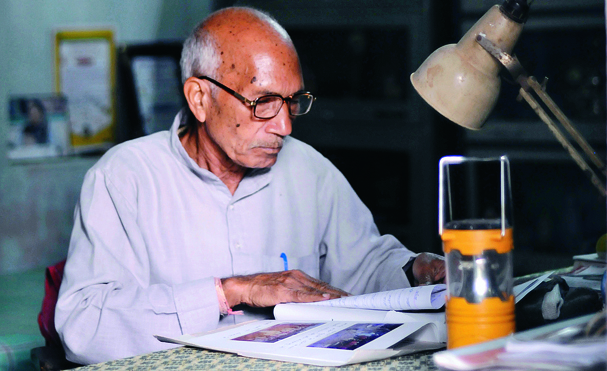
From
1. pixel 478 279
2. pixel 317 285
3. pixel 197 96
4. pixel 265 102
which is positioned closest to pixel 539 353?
pixel 478 279

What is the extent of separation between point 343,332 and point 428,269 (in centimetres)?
39

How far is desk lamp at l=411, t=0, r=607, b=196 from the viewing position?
3.23 feet

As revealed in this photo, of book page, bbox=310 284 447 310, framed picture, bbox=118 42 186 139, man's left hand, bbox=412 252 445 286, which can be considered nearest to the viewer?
book page, bbox=310 284 447 310

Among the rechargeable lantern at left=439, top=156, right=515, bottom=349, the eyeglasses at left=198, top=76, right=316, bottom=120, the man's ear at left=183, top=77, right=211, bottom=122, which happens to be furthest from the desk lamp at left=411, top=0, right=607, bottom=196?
the man's ear at left=183, top=77, right=211, bottom=122

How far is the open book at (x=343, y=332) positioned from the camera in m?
0.93

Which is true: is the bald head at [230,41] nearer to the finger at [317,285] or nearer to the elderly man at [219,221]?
the elderly man at [219,221]

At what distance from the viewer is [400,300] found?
1102 millimetres

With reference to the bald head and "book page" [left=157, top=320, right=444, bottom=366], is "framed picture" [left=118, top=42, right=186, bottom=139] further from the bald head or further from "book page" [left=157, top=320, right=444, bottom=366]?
"book page" [left=157, top=320, right=444, bottom=366]

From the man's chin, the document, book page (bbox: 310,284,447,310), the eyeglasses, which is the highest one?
the eyeglasses

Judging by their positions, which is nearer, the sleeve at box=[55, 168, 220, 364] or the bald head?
the sleeve at box=[55, 168, 220, 364]

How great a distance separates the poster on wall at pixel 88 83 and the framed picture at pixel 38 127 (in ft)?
0.14

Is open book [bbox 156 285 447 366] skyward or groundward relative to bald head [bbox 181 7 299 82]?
groundward

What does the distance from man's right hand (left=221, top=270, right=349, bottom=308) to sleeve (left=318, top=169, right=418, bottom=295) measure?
0.99 feet

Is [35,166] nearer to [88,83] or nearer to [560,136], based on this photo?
[88,83]
